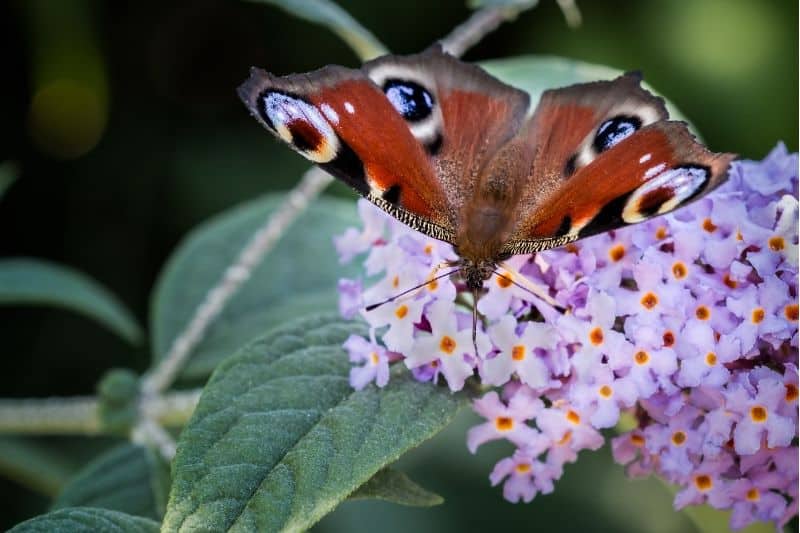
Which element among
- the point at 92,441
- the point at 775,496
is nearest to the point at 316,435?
the point at 775,496

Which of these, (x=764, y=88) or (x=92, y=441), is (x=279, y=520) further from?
(x=764, y=88)

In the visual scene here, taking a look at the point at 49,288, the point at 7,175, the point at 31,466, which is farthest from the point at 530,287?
the point at 7,175

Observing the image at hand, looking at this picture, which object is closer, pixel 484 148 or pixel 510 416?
pixel 510 416

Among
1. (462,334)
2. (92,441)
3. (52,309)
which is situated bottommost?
(462,334)

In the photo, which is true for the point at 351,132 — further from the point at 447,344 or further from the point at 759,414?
the point at 759,414

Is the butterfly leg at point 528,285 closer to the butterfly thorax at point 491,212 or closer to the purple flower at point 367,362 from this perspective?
the butterfly thorax at point 491,212

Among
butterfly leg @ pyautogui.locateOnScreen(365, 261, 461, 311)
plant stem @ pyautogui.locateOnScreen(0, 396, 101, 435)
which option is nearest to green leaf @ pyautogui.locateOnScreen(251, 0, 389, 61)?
butterfly leg @ pyautogui.locateOnScreen(365, 261, 461, 311)

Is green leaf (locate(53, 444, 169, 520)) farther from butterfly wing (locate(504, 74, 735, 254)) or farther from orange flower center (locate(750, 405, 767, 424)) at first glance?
orange flower center (locate(750, 405, 767, 424))
